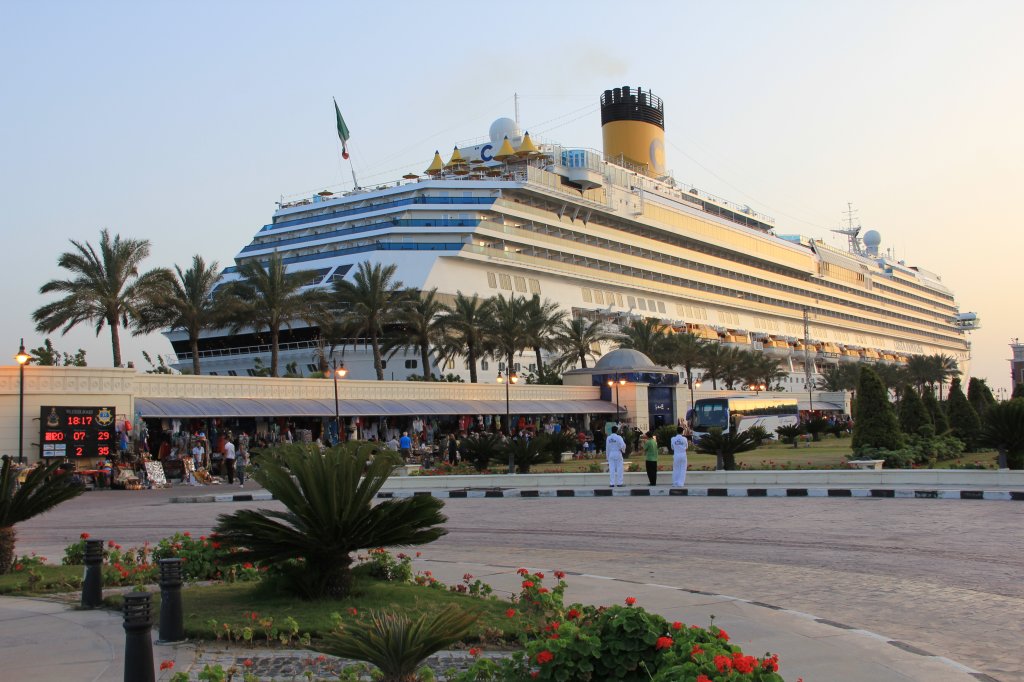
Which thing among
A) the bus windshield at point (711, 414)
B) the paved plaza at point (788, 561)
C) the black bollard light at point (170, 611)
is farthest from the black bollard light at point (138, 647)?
the bus windshield at point (711, 414)

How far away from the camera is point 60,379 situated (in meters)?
26.8

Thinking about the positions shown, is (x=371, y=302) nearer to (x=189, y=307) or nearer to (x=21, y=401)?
(x=189, y=307)

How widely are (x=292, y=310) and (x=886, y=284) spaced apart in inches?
3853

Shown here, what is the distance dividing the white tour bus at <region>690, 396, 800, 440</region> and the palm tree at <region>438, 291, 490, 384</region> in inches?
425

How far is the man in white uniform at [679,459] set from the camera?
21.3 meters

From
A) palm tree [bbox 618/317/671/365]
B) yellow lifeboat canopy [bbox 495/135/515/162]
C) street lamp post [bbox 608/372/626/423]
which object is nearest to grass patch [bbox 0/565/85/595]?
street lamp post [bbox 608/372/626/423]

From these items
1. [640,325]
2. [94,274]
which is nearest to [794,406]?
[640,325]

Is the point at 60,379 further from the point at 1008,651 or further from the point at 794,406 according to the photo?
the point at 794,406

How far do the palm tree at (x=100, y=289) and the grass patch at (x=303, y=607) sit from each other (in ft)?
92.4

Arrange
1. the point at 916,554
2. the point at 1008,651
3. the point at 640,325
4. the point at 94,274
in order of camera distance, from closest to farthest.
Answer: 1. the point at 1008,651
2. the point at 916,554
3. the point at 94,274
4. the point at 640,325

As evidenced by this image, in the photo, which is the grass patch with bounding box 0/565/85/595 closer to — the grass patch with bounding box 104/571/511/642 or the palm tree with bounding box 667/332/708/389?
the grass patch with bounding box 104/571/511/642

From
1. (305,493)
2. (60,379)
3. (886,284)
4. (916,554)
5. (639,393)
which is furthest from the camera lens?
(886,284)

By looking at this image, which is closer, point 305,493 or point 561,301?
point 305,493

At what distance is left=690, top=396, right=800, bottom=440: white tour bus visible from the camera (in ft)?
151
